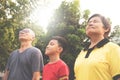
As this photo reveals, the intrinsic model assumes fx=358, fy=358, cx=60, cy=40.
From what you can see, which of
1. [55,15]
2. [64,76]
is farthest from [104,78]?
[55,15]

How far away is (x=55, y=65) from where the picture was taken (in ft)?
18.3

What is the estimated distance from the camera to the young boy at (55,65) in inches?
215

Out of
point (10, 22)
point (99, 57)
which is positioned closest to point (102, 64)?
point (99, 57)

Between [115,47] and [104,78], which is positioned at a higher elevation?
[115,47]

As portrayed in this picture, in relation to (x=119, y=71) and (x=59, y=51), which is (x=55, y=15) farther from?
(x=119, y=71)

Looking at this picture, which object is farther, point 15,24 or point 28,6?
point 28,6

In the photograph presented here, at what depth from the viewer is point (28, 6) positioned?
87.5 ft

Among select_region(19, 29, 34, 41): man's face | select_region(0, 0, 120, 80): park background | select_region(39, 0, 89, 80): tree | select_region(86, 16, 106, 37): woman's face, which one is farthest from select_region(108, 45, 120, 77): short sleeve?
select_region(39, 0, 89, 80): tree

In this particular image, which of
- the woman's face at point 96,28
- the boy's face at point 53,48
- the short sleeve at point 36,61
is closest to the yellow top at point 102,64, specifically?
the woman's face at point 96,28

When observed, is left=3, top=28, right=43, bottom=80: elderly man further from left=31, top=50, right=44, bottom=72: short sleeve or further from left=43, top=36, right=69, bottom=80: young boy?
left=43, top=36, right=69, bottom=80: young boy

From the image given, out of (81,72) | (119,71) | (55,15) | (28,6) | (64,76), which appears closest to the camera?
(119,71)

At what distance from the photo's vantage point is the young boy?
5469 millimetres

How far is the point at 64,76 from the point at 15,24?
1980cm

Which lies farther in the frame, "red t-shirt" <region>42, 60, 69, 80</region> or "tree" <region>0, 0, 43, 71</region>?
"tree" <region>0, 0, 43, 71</region>
